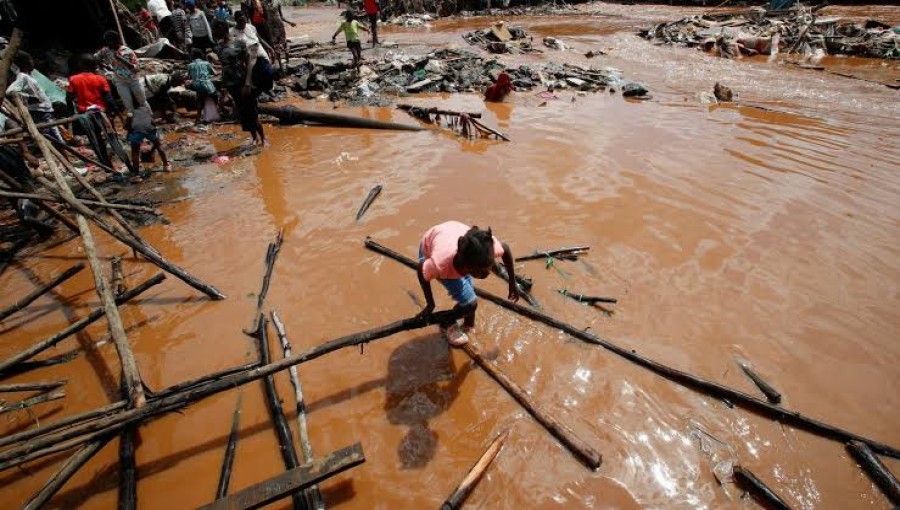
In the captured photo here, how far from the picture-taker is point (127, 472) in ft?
9.14

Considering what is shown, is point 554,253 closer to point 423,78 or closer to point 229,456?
point 229,456

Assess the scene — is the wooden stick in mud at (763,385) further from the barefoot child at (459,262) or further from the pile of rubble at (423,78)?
the pile of rubble at (423,78)

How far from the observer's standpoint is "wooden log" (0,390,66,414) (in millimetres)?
3240

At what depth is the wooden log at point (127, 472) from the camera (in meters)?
2.65

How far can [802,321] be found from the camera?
413 centimetres

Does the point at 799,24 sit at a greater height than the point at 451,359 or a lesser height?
greater

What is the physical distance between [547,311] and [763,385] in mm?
1861

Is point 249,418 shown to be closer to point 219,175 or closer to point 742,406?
point 742,406

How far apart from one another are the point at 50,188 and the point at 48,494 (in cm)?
274

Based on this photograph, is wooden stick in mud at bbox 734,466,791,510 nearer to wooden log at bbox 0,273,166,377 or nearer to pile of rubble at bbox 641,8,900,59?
wooden log at bbox 0,273,166,377

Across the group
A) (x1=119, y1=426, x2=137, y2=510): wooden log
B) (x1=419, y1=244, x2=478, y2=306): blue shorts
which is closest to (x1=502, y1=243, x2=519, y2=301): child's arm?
(x1=419, y1=244, x2=478, y2=306): blue shorts

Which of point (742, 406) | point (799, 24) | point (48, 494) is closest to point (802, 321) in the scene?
point (742, 406)

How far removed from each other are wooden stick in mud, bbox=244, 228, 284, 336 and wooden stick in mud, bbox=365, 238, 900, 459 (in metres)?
2.30

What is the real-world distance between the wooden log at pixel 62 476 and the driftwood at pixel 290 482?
105cm
